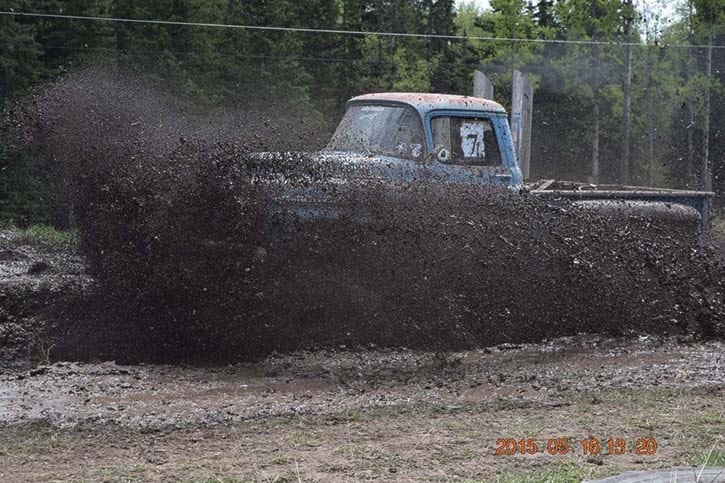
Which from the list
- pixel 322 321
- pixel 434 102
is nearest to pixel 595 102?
pixel 434 102

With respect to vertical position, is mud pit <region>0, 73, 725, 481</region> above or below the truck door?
below

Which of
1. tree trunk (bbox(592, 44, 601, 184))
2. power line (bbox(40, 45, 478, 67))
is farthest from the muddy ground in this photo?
tree trunk (bbox(592, 44, 601, 184))

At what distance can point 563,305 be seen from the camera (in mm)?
9164

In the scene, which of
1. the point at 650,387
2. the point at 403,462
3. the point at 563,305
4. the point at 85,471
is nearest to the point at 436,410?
the point at 403,462

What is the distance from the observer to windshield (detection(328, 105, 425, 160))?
30.8 feet

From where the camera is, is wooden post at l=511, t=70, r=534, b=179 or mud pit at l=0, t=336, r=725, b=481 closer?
mud pit at l=0, t=336, r=725, b=481

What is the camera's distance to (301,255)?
27.1ft

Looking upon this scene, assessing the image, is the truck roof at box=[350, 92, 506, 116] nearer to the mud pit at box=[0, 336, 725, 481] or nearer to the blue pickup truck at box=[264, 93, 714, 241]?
the blue pickup truck at box=[264, 93, 714, 241]

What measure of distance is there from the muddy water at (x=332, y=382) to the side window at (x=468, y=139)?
2093 mm

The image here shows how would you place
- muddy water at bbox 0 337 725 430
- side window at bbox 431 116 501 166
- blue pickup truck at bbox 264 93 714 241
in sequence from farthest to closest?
1. side window at bbox 431 116 501 166
2. blue pickup truck at bbox 264 93 714 241
3. muddy water at bbox 0 337 725 430

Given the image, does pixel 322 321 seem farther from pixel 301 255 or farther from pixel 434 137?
pixel 434 137

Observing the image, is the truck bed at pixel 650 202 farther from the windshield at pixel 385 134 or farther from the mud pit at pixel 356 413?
the mud pit at pixel 356 413

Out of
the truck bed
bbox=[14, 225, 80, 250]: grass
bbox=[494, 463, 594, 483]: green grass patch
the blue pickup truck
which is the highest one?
the blue pickup truck

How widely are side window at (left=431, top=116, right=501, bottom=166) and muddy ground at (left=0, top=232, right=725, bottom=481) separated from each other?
6.69ft
